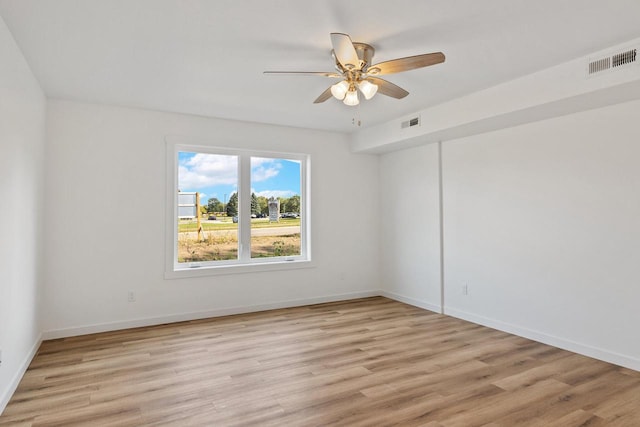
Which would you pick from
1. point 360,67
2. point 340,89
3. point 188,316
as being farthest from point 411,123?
point 188,316

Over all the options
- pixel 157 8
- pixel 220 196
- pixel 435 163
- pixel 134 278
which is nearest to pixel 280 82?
pixel 157 8

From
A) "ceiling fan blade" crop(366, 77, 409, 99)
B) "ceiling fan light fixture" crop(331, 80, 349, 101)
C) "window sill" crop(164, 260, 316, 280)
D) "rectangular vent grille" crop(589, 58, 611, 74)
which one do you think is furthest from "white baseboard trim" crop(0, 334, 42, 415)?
"rectangular vent grille" crop(589, 58, 611, 74)

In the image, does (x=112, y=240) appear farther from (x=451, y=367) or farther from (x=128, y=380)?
(x=451, y=367)

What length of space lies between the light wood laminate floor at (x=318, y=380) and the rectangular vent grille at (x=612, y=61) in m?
2.37

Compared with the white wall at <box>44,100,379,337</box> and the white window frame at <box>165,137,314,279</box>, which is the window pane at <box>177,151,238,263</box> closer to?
the white window frame at <box>165,137,314,279</box>

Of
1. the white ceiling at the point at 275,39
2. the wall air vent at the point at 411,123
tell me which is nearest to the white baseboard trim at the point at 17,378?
the white ceiling at the point at 275,39

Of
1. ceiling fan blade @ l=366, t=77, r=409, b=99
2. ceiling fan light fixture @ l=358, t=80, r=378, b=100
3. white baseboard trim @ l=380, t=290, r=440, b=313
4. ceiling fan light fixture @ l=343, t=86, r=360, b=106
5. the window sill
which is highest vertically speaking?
ceiling fan blade @ l=366, t=77, r=409, b=99

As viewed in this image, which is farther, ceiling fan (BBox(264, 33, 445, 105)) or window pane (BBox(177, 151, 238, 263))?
window pane (BBox(177, 151, 238, 263))

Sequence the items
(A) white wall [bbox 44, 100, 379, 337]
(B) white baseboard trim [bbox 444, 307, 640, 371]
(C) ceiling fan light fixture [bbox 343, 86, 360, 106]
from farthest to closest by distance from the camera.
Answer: (A) white wall [bbox 44, 100, 379, 337] → (B) white baseboard trim [bbox 444, 307, 640, 371] → (C) ceiling fan light fixture [bbox 343, 86, 360, 106]

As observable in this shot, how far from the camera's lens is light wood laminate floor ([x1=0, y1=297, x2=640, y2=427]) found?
8.08 feet

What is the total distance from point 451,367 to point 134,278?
347 centimetres

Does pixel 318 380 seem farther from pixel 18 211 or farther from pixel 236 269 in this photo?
pixel 18 211

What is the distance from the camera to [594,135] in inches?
136

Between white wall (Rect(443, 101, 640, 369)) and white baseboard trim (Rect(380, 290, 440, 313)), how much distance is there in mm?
233
